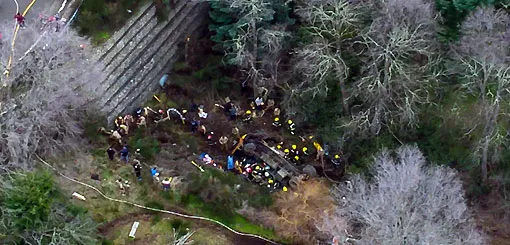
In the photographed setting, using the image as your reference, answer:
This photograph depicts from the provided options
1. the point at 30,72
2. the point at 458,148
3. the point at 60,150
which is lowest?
the point at 458,148

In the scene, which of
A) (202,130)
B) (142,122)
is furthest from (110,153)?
(202,130)

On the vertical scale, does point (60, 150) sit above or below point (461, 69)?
above

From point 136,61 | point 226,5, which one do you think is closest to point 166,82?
point 136,61

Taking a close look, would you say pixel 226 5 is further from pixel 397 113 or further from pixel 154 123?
pixel 397 113

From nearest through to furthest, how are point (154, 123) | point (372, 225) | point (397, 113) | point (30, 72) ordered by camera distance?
point (372, 225)
point (30, 72)
point (397, 113)
point (154, 123)

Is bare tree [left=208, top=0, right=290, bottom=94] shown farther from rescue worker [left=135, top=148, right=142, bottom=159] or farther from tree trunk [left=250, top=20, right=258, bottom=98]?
rescue worker [left=135, top=148, right=142, bottom=159]

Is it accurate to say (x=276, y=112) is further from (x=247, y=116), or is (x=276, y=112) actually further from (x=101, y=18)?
(x=101, y=18)

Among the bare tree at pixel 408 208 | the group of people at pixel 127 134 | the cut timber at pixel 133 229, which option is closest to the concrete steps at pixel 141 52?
the group of people at pixel 127 134
